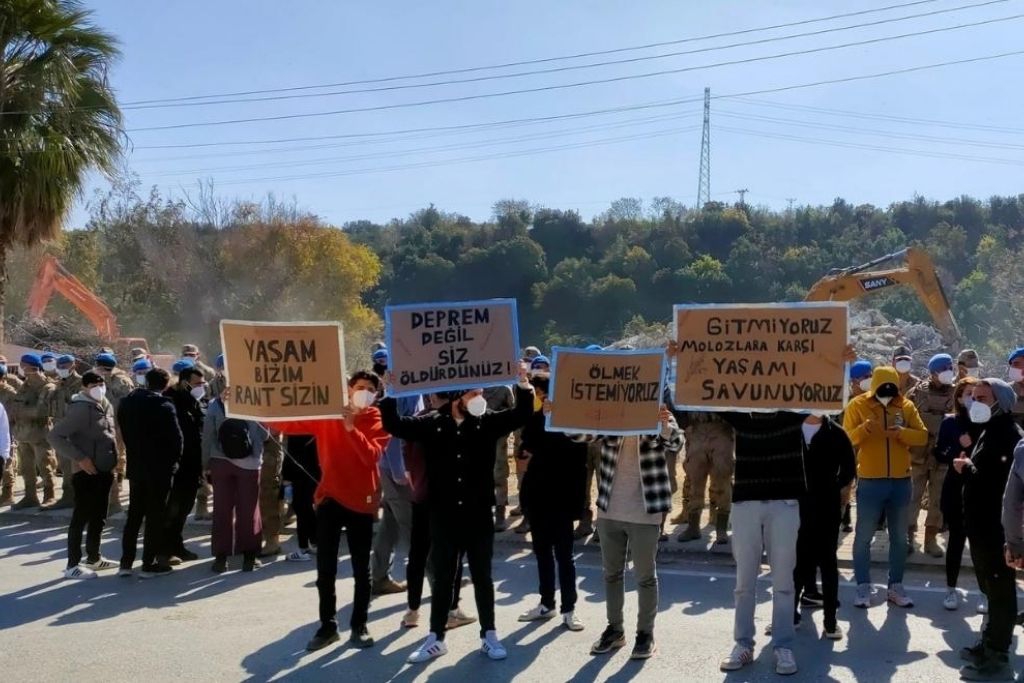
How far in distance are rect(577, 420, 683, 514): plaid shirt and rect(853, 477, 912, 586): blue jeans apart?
1.96m

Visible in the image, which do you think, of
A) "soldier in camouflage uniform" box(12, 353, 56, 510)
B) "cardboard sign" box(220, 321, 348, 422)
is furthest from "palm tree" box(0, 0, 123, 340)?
"cardboard sign" box(220, 321, 348, 422)

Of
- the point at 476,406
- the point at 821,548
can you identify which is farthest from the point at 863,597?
the point at 476,406

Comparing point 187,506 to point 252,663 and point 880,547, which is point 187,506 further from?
point 880,547

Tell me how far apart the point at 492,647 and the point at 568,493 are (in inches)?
50.5

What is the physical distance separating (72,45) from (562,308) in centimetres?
4804

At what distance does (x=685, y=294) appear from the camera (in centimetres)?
6241

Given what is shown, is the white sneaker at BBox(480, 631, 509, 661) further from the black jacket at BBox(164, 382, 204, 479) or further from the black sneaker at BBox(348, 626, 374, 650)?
the black jacket at BBox(164, 382, 204, 479)

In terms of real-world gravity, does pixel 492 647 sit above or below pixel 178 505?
below

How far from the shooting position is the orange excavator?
3064 centimetres

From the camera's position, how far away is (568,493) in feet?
24.8

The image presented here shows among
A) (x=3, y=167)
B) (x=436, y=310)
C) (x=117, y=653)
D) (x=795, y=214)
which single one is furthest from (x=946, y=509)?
(x=795, y=214)

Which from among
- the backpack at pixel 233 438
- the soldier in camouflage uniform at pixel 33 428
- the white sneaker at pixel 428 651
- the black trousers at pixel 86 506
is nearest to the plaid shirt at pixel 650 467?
the white sneaker at pixel 428 651

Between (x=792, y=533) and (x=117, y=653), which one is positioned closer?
(x=792, y=533)

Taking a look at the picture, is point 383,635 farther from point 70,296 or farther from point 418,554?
point 70,296
